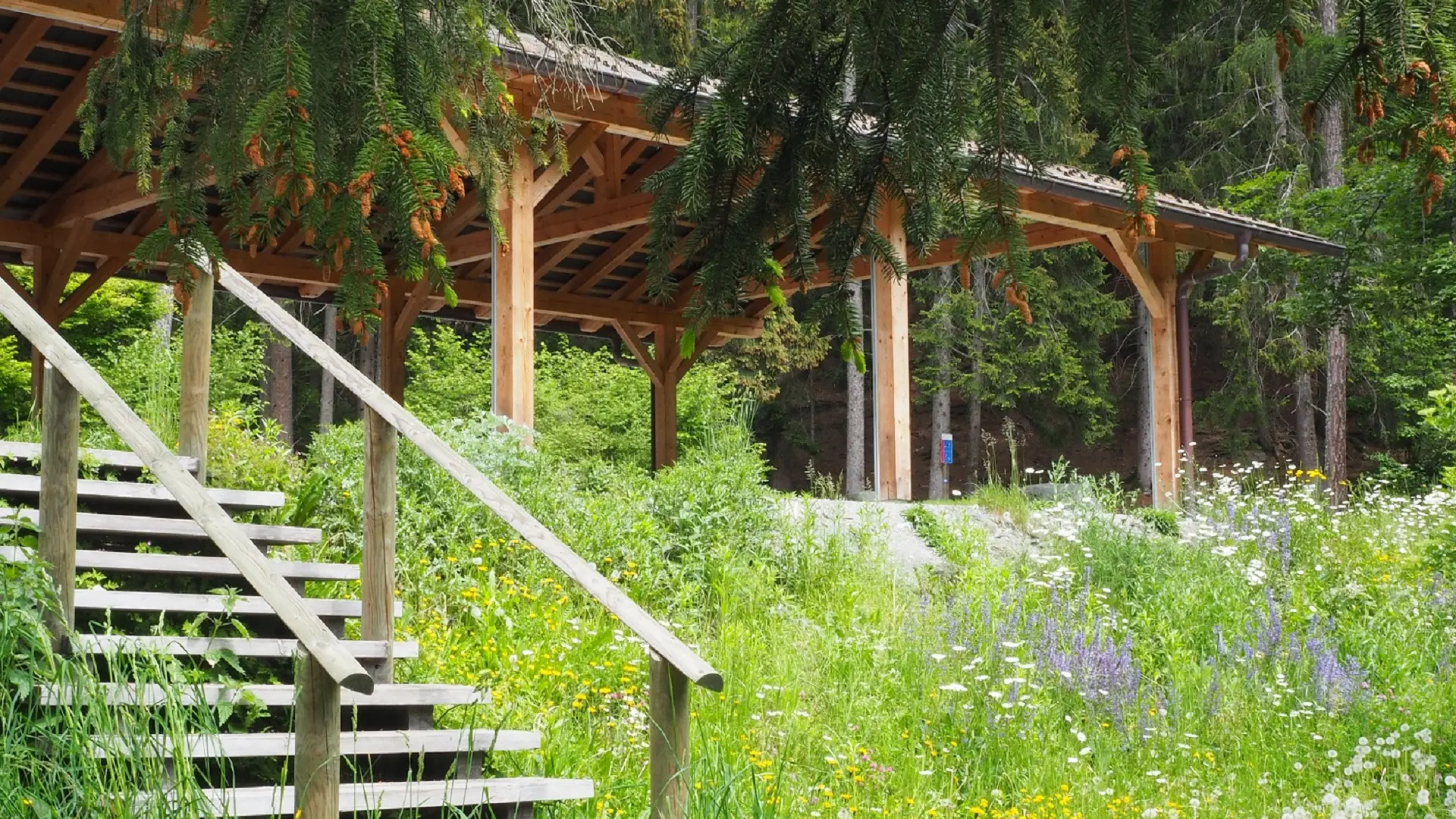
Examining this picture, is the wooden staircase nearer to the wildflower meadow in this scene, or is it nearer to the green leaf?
the wildflower meadow

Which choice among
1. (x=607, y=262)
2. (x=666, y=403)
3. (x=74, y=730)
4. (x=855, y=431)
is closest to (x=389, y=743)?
(x=74, y=730)

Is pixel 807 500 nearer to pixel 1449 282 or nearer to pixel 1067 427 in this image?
pixel 1449 282

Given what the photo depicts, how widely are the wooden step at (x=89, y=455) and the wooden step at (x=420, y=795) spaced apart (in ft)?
5.98

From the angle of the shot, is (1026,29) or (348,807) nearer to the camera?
(1026,29)

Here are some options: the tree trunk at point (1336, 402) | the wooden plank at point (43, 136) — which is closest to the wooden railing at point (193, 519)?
the wooden plank at point (43, 136)

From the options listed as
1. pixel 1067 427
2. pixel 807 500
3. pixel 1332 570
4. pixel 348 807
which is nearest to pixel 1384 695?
pixel 1332 570

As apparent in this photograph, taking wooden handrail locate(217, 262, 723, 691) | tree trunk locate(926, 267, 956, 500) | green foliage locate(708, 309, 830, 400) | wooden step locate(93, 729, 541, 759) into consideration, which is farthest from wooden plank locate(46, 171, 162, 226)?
tree trunk locate(926, 267, 956, 500)

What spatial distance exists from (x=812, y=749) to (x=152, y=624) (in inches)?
98.4

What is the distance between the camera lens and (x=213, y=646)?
4.14 m

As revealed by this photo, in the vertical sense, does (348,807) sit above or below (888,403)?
below

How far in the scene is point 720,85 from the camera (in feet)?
9.71

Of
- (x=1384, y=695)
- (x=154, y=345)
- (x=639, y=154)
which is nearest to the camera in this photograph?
(x=1384, y=695)

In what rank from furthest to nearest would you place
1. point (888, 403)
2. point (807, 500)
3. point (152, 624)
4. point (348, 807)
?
point (888, 403), point (807, 500), point (152, 624), point (348, 807)

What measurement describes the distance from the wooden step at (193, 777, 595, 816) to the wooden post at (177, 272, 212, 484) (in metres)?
2.42
